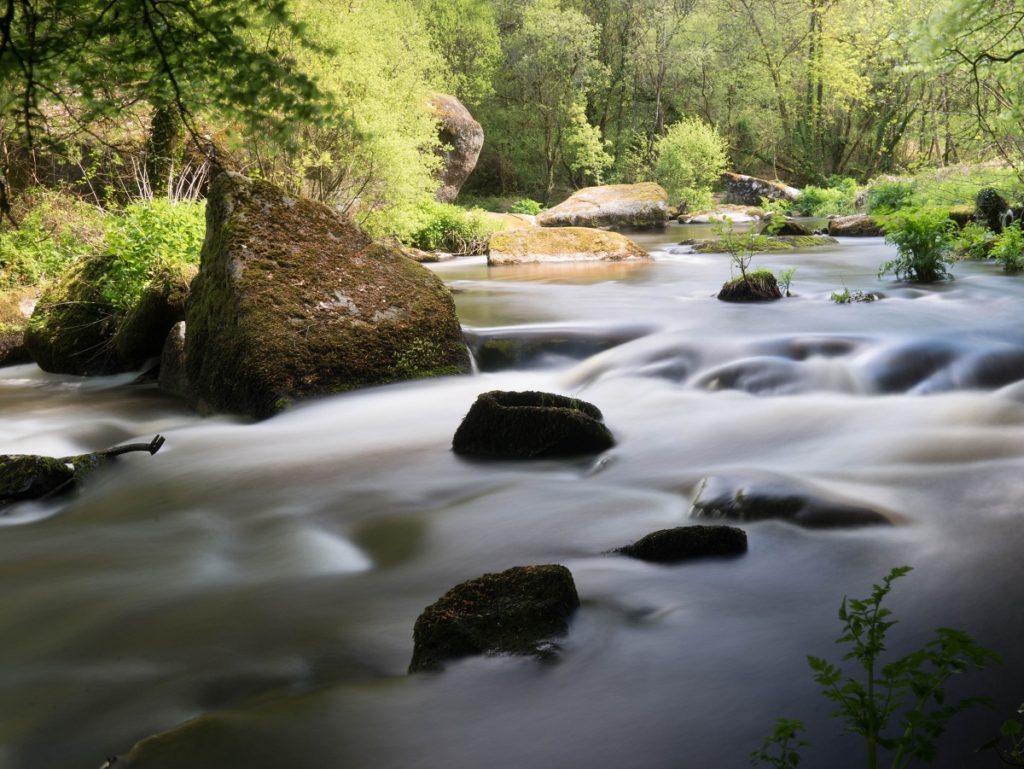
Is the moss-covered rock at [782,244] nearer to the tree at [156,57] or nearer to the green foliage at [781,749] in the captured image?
the tree at [156,57]

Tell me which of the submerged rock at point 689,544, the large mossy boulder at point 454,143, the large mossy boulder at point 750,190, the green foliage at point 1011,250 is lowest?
the submerged rock at point 689,544

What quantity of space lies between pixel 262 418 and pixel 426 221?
561 inches

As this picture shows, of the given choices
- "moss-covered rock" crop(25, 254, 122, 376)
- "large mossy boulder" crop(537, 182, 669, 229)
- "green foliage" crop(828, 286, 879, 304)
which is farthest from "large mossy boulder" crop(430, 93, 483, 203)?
"moss-covered rock" crop(25, 254, 122, 376)

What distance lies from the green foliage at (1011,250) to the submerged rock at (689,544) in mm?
11206

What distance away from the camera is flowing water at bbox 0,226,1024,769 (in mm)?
2963

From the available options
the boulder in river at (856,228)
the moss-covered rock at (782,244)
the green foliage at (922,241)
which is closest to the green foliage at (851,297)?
the green foliage at (922,241)

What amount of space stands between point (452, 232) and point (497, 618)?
19055 mm

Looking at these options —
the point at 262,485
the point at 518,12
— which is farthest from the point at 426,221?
the point at 518,12

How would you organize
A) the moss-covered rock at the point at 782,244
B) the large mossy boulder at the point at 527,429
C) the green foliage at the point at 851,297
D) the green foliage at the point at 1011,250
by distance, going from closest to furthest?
the large mossy boulder at the point at 527,429 → the green foliage at the point at 851,297 → the green foliage at the point at 1011,250 → the moss-covered rock at the point at 782,244

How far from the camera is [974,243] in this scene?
1429cm

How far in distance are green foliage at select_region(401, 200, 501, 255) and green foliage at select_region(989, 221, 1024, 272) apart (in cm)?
1183

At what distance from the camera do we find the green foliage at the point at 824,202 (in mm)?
30828

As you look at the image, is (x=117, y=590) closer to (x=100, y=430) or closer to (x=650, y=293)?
(x=100, y=430)

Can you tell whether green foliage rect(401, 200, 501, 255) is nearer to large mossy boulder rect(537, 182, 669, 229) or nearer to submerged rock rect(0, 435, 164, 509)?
large mossy boulder rect(537, 182, 669, 229)
